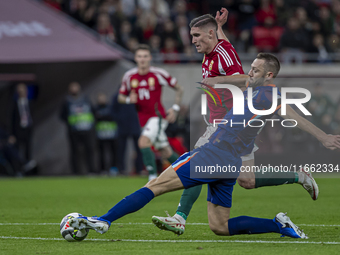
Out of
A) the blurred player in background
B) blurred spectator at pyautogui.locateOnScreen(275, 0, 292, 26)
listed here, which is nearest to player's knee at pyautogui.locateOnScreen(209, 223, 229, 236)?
the blurred player in background

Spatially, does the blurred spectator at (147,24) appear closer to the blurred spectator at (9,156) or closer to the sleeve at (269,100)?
the blurred spectator at (9,156)

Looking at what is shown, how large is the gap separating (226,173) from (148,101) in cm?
→ 612

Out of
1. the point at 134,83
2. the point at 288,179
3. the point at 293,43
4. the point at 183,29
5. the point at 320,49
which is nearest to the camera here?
the point at 288,179

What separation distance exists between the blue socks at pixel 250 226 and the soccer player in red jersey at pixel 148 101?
5266 mm

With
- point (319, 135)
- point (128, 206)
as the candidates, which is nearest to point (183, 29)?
point (319, 135)

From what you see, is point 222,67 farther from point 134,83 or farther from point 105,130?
point 105,130

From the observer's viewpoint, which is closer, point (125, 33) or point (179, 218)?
point (179, 218)

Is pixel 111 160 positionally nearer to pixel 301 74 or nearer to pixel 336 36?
pixel 301 74

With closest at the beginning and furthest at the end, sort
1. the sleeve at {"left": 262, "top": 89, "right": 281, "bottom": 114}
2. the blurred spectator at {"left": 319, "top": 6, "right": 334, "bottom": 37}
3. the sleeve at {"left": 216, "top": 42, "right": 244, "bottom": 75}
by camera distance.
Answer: the sleeve at {"left": 262, "top": 89, "right": 281, "bottom": 114} → the sleeve at {"left": 216, "top": 42, "right": 244, "bottom": 75} → the blurred spectator at {"left": 319, "top": 6, "right": 334, "bottom": 37}

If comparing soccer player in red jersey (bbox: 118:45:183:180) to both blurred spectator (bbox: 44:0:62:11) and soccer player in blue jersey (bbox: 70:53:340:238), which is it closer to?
soccer player in blue jersey (bbox: 70:53:340:238)

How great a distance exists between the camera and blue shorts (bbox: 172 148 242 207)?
5.27 metres

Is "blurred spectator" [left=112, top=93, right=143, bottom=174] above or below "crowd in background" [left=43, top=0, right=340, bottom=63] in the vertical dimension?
below

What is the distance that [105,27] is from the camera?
54.7 ft

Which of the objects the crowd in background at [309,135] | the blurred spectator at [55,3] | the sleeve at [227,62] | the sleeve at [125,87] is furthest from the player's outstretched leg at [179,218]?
the blurred spectator at [55,3]
